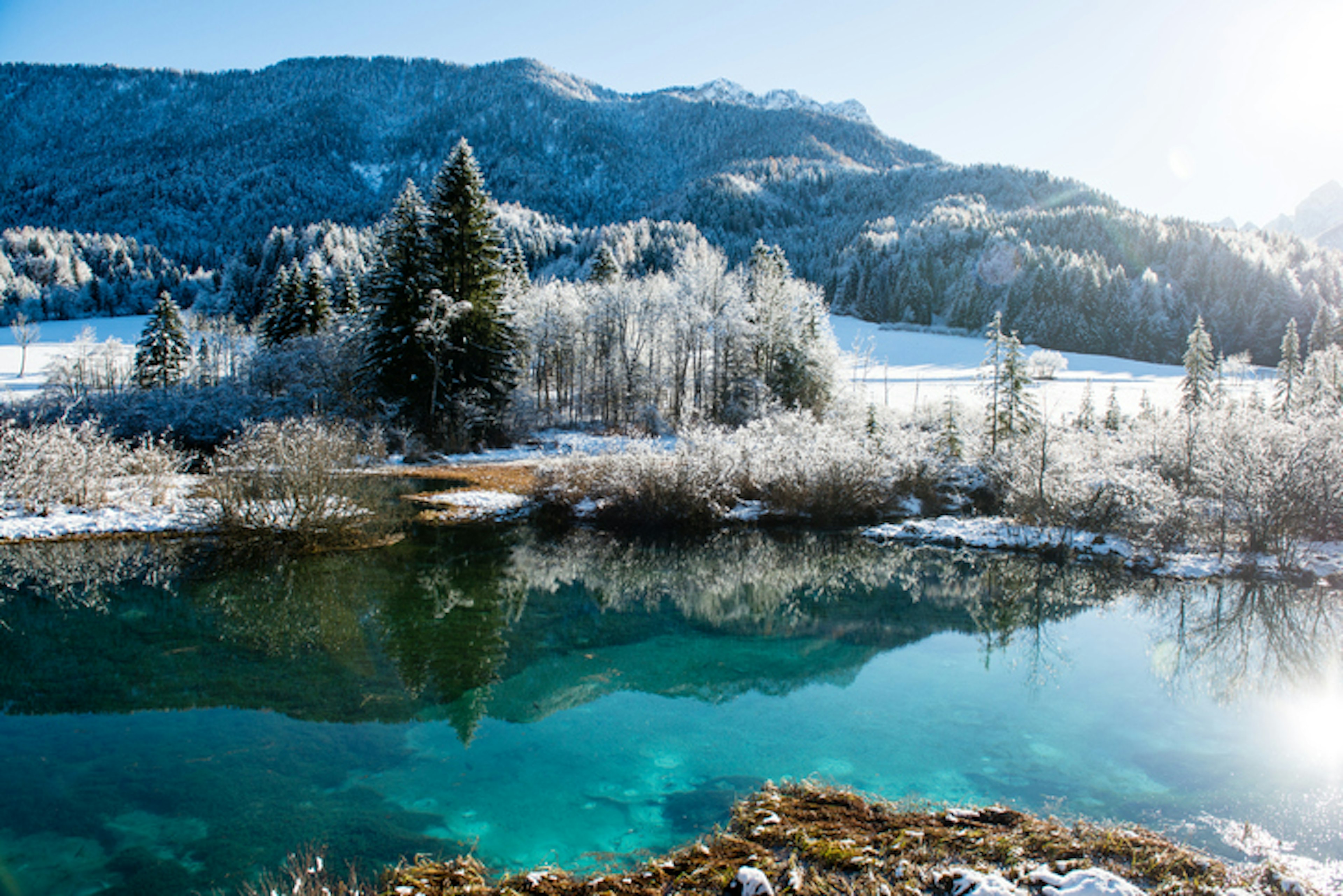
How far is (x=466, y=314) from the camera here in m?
32.1

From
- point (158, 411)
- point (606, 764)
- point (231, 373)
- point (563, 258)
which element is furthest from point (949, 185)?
point (606, 764)

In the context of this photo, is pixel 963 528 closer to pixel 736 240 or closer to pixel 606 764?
pixel 606 764

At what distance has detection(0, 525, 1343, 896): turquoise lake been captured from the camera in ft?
22.0

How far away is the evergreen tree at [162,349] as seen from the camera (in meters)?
53.1

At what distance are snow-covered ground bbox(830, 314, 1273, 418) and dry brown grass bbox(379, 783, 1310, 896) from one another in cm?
3398

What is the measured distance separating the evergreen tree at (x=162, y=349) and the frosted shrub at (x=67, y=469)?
38.2 meters

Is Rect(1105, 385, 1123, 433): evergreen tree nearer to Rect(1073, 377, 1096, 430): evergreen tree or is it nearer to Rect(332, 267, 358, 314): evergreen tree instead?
Rect(1073, 377, 1096, 430): evergreen tree

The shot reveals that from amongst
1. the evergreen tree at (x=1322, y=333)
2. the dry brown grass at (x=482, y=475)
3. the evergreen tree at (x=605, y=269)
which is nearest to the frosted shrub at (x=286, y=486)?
the dry brown grass at (x=482, y=475)

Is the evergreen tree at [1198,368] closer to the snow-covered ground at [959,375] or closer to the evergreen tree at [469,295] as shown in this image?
the snow-covered ground at [959,375]

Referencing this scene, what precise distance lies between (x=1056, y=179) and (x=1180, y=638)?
137000mm

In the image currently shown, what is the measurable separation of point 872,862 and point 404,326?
30.8m

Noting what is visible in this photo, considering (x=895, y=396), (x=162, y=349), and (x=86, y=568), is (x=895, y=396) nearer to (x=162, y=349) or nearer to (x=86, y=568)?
(x=86, y=568)

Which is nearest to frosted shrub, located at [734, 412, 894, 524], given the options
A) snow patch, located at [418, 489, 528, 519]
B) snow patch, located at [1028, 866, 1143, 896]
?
snow patch, located at [418, 489, 528, 519]

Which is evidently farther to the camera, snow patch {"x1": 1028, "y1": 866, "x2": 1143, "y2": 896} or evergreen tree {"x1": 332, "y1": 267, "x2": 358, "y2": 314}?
evergreen tree {"x1": 332, "y1": 267, "x2": 358, "y2": 314}
